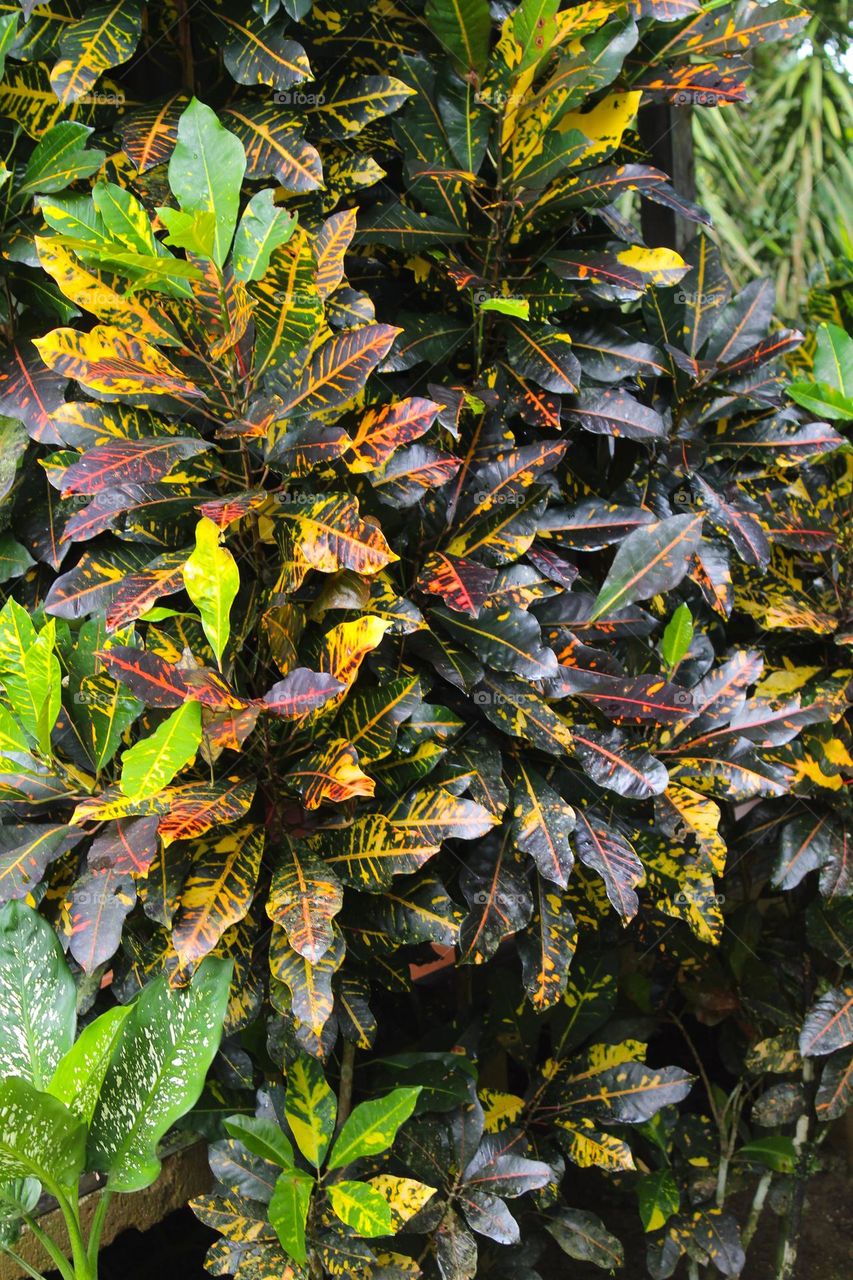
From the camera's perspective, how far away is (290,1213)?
1.12 metres

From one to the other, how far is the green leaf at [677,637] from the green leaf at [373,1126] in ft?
1.97

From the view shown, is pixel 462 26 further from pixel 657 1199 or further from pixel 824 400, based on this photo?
pixel 657 1199

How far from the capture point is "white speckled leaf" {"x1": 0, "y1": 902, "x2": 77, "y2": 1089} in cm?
116

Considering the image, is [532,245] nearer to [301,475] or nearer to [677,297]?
[677,297]

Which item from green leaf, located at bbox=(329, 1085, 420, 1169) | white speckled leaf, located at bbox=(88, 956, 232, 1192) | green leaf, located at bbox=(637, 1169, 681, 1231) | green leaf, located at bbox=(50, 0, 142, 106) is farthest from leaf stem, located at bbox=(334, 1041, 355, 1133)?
green leaf, located at bbox=(50, 0, 142, 106)

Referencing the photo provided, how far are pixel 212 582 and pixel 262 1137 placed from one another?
63cm

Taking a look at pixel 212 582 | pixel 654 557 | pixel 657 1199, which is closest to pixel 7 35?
pixel 212 582

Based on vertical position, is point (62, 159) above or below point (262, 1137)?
above

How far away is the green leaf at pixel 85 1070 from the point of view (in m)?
1.10

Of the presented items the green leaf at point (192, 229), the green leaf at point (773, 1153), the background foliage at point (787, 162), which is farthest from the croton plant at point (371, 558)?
the background foliage at point (787, 162)

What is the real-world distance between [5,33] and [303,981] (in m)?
Result: 1.04

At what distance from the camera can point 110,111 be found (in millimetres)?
1306

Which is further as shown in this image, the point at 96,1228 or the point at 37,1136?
the point at 96,1228

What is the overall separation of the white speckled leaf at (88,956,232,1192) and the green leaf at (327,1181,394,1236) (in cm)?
20
